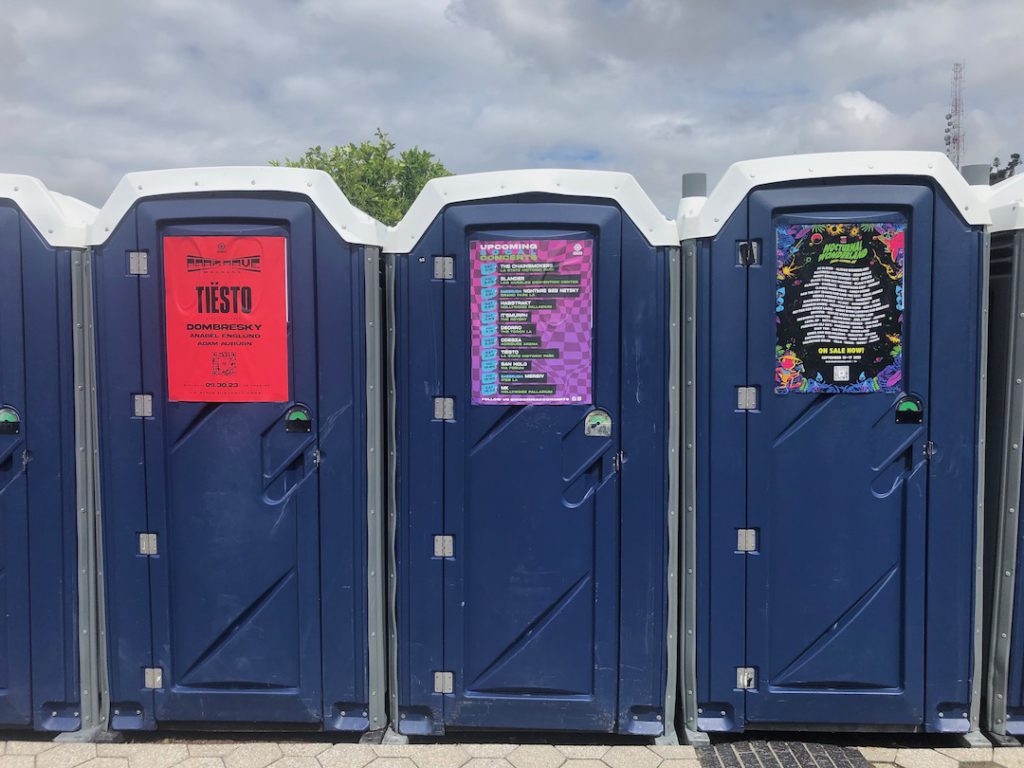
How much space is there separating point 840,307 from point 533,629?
6.05 feet

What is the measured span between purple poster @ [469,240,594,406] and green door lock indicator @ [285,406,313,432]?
2.31 ft

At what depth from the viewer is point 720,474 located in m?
2.73

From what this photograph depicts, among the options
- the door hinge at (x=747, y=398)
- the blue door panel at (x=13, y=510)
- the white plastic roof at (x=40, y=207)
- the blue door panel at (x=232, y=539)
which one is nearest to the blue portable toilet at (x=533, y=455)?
the door hinge at (x=747, y=398)

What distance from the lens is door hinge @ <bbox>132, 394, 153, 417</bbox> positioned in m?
2.75

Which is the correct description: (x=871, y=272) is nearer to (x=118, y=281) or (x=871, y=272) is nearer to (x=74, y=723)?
(x=118, y=281)

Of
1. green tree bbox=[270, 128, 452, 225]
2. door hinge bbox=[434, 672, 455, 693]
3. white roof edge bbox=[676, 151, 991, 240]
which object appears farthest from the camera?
green tree bbox=[270, 128, 452, 225]

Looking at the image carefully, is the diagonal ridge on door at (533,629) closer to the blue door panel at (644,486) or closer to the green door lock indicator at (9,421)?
the blue door panel at (644,486)

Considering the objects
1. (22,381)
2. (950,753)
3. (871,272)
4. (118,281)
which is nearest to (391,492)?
(118,281)

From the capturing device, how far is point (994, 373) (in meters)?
2.76

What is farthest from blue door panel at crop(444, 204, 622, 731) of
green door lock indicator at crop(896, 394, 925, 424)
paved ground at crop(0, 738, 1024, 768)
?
green door lock indicator at crop(896, 394, 925, 424)

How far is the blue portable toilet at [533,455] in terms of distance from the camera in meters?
2.68

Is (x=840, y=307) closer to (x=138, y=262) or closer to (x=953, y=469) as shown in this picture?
(x=953, y=469)

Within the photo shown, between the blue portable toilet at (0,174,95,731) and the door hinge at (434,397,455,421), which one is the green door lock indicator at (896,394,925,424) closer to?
the door hinge at (434,397,455,421)

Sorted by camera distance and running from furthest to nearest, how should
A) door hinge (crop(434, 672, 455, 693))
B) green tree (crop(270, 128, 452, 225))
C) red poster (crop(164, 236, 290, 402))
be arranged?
green tree (crop(270, 128, 452, 225))
door hinge (crop(434, 672, 455, 693))
red poster (crop(164, 236, 290, 402))
